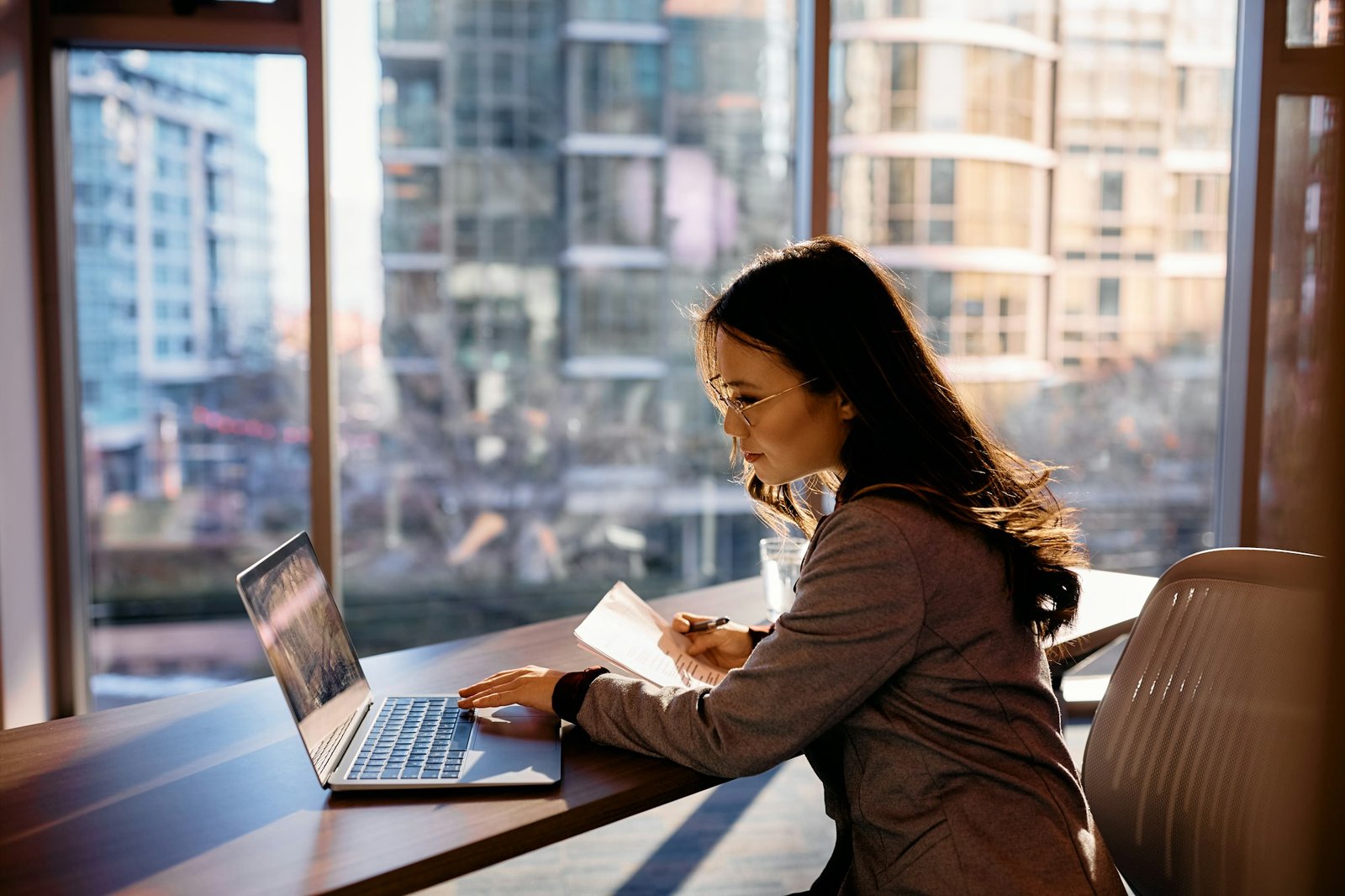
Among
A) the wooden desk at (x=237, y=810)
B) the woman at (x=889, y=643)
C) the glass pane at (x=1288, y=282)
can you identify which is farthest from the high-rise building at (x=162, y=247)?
the glass pane at (x=1288, y=282)

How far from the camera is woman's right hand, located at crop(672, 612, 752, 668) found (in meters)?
1.45

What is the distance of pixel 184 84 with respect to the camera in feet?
8.34

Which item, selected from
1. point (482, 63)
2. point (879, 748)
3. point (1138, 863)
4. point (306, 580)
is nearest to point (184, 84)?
point (482, 63)

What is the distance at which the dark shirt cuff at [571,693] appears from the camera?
115 cm

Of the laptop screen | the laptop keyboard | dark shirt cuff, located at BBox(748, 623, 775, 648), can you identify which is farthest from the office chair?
the laptop screen

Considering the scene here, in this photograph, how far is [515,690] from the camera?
1188mm

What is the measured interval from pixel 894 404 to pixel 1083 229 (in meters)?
2.31

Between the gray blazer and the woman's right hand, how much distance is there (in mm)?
352

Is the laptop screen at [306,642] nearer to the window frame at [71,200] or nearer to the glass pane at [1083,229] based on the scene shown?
the window frame at [71,200]

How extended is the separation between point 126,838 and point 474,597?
77.9 inches

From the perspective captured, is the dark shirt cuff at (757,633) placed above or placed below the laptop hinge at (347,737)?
above


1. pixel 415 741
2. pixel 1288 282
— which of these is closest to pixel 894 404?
pixel 415 741

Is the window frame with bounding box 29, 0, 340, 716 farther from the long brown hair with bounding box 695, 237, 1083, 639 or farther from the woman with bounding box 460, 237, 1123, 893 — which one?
the long brown hair with bounding box 695, 237, 1083, 639

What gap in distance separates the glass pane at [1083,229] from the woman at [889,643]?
183 centimetres
